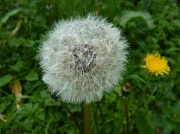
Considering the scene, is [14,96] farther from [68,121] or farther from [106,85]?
[106,85]

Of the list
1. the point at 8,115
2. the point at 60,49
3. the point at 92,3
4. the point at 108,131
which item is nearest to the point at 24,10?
the point at 92,3

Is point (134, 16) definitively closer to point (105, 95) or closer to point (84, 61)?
point (105, 95)

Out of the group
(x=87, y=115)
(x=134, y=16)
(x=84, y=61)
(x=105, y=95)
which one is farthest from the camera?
(x=134, y=16)

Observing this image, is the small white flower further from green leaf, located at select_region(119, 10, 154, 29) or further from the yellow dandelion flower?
green leaf, located at select_region(119, 10, 154, 29)

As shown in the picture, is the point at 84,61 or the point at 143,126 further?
the point at 143,126

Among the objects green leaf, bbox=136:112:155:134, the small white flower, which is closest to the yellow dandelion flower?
green leaf, bbox=136:112:155:134

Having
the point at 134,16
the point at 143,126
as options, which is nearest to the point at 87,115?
the point at 143,126

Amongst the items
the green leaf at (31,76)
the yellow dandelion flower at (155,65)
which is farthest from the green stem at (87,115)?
the green leaf at (31,76)

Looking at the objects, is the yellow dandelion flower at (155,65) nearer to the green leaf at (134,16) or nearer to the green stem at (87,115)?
the green stem at (87,115)
